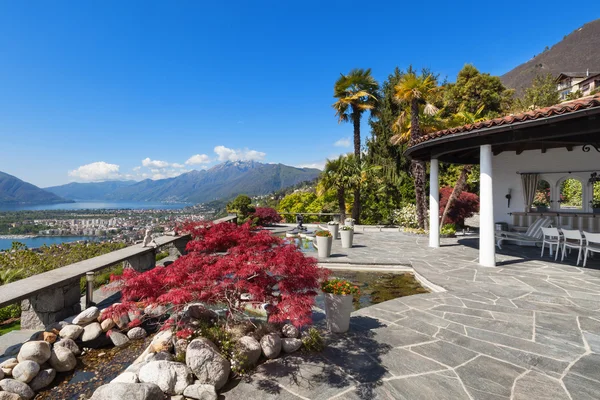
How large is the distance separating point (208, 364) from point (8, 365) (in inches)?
87.5

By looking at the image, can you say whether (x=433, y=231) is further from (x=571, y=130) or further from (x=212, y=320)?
(x=212, y=320)

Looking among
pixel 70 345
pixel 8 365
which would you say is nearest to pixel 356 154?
pixel 70 345

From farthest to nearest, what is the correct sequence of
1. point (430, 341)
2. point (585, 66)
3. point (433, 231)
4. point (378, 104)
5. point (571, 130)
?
point (585, 66), point (378, 104), point (433, 231), point (571, 130), point (430, 341)

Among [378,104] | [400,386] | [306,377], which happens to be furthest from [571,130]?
[378,104]

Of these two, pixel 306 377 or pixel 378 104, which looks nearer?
pixel 306 377

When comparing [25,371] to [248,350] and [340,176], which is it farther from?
[340,176]

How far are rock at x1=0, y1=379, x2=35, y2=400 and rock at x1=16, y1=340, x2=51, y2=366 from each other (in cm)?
32

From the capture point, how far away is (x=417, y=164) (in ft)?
47.0

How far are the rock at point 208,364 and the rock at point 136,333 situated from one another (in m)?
1.71

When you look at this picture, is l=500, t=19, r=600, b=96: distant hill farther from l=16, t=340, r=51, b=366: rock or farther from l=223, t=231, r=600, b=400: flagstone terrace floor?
l=16, t=340, r=51, b=366: rock

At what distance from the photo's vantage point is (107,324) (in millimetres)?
4117

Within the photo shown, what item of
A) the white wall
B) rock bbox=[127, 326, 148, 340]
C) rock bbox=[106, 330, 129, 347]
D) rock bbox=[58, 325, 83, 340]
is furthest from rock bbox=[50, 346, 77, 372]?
the white wall

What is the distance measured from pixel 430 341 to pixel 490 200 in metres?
4.63

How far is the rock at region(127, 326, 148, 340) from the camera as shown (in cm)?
418
